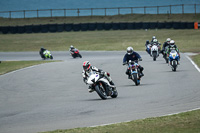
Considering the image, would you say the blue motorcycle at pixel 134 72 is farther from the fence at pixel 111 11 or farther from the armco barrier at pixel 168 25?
the fence at pixel 111 11

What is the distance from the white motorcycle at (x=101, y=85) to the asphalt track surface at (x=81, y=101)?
0.28 meters

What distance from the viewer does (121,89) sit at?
55.5ft

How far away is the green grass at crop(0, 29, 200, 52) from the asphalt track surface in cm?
3023

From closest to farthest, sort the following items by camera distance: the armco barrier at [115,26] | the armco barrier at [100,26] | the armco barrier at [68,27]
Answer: the armco barrier at [115,26] → the armco barrier at [68,27] → the armco barrier at [100,26]

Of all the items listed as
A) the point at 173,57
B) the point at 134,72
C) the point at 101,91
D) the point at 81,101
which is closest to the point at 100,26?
the point at 173,57

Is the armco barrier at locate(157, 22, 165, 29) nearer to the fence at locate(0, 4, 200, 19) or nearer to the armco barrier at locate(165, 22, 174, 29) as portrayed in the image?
the armco barrier at locate(165, 22, 174, 29)

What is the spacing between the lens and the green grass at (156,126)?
8398 mm

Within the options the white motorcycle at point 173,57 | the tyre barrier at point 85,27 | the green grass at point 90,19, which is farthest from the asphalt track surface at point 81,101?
the green grass at point 90,19

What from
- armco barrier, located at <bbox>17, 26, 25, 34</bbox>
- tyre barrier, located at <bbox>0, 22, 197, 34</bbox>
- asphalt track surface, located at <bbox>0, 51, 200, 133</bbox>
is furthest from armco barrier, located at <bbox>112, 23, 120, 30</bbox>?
asphalt track surface, located at <bbox>0, 51, 200, 133</bbox>

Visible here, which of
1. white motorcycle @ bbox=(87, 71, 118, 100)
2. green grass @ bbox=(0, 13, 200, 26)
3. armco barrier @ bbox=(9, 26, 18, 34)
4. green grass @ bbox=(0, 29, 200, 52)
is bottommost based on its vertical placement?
white motorcycle @ bbox=(87, 71, 118, 100)

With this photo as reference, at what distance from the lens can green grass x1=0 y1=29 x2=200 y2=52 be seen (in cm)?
5375

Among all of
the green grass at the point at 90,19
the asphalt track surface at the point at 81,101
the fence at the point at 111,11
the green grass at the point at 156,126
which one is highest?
the fence at the point at 111,11

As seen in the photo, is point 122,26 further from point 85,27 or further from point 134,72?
point 134,72

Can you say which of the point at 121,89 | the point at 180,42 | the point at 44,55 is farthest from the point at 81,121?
the point at 180,42
